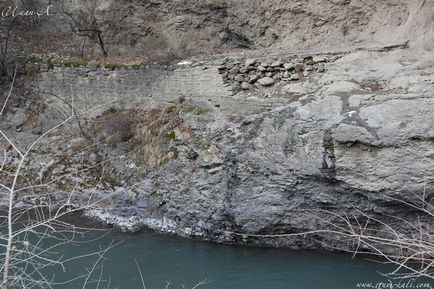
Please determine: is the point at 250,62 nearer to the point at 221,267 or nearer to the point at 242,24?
the point at 242,24

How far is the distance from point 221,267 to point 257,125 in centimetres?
316

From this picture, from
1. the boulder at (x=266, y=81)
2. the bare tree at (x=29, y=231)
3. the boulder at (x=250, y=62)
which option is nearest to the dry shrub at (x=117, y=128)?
the bare tree at (x=29, y=231)

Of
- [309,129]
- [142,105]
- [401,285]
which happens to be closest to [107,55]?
[142,105]

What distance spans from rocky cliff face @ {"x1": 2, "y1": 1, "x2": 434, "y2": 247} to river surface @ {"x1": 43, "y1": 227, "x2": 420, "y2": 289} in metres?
0.52

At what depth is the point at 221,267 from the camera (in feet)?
29.8

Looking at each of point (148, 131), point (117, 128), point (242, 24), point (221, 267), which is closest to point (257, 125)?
point (221, 267)

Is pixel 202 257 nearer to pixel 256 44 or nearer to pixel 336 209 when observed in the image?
pixel 336 209

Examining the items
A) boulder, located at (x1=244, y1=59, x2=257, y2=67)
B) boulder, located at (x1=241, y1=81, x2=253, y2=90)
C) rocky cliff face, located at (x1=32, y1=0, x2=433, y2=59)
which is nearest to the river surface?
boulder, located at (x1=241, y1=81, x2=253, y2=90)

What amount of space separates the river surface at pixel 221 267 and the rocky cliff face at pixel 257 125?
52cm

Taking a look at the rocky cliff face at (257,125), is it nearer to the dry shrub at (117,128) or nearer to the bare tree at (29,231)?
the dry shrub at (117,128)

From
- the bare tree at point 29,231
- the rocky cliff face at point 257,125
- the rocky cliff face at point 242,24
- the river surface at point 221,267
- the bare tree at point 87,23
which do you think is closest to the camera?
the bare tree at point 29,231

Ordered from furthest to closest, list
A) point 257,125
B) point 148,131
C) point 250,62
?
point 148,131, point 250,62, point 257,125

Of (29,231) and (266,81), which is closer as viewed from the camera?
(29,231)

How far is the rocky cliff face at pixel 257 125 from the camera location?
9.20 metres
